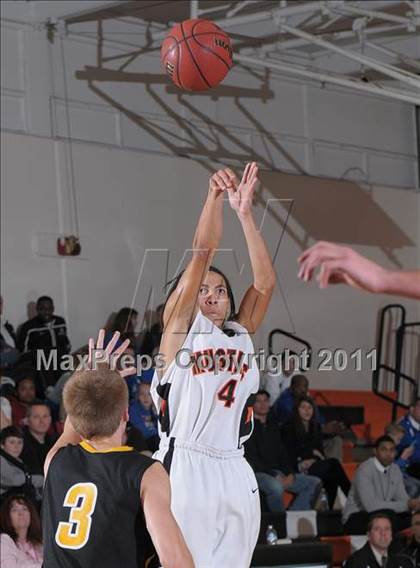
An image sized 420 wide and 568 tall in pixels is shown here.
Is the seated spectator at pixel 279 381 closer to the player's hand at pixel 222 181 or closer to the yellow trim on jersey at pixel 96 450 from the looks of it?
the player's hand at pixel 222 181

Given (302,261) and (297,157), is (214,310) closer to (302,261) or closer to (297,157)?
(302,261)

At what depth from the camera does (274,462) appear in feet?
39.4

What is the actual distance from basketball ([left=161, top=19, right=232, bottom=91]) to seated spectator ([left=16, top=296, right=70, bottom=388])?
6801 mm

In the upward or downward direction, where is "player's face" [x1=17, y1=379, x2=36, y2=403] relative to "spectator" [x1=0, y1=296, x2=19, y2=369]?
downward

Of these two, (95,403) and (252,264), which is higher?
(252,264)

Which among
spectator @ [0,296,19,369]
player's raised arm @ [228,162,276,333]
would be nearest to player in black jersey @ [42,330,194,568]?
player's raised arm @ [228,162,276,333]

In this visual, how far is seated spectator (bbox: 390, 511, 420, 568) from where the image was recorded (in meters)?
10.1

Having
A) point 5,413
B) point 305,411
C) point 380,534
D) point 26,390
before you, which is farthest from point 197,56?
point 305,411

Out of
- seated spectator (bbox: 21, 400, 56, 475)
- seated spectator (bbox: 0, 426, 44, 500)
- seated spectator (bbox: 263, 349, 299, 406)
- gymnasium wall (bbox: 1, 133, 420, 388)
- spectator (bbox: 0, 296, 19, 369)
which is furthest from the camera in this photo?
gymnasium wall (bbox: 1, 133, 420, 388)

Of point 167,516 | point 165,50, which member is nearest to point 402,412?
point 165,50

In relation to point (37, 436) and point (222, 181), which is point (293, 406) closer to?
point (37, 436)

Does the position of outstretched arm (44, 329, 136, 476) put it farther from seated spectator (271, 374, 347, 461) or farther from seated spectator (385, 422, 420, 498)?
seated spectator (385, 422, 420, 498)

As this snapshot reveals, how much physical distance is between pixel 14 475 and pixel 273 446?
3352mm

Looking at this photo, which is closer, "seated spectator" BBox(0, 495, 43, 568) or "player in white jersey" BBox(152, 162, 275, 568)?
"player in white jersey" BBox(152, 162, 275, 568)
